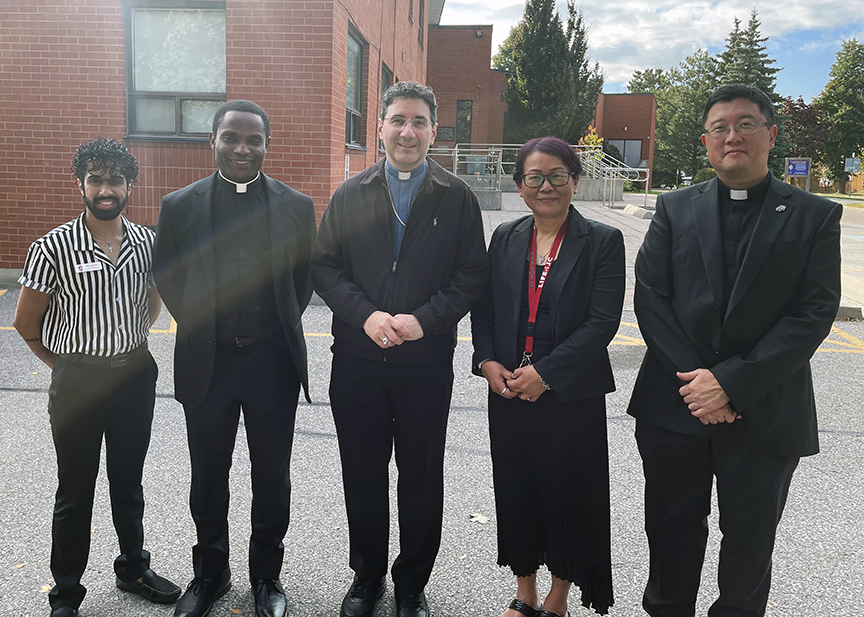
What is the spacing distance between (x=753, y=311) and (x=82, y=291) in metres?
2.54

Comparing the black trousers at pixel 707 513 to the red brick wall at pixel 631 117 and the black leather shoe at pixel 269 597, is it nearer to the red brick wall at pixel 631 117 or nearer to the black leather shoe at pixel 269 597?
the black leather shoe at pixel 269 597

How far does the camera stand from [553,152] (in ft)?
9.12

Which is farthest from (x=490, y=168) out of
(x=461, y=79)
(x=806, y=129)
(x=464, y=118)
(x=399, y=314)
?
(x=806, y=129)

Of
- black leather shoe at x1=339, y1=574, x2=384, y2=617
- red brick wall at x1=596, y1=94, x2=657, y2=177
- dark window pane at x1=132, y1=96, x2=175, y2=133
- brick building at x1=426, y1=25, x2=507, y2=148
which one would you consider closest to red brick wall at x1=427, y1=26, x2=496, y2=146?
brick building at x1=426, y1=25, x2=507, y2=148

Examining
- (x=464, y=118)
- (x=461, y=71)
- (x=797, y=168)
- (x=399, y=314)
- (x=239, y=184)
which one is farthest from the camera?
(x=464, y=118)

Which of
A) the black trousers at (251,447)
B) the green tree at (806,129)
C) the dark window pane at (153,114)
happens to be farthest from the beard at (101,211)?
the green tree at (806,129)

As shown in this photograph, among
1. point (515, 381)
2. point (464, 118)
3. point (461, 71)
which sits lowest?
point (515, 381)

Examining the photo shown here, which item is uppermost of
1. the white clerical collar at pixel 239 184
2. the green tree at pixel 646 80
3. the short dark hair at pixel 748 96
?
the green tree at pixel 646 80

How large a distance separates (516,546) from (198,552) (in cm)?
134

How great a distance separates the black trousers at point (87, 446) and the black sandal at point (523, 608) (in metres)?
1.62

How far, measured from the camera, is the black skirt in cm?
283

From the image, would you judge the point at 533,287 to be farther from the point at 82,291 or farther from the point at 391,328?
the point at 82,291

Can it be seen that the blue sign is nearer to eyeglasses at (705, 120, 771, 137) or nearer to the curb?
the curb

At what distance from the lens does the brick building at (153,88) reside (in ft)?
31.1
